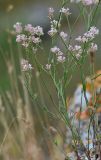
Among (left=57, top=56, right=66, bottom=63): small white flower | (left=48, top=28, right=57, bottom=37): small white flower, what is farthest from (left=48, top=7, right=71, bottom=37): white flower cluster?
(left=57, top=56, right=66, bottom=63): small white flower

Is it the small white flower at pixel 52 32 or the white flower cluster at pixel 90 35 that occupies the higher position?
the small white flower at pixel 52 32

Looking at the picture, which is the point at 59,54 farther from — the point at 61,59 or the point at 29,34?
the point at 29,34

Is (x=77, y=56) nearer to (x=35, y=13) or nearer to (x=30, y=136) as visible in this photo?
(x=30, y=136)

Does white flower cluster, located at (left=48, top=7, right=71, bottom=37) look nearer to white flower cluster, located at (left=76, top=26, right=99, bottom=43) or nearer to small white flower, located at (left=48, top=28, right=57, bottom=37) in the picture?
small white flower, located at (left=48, top=28, right=57, bottom=37)

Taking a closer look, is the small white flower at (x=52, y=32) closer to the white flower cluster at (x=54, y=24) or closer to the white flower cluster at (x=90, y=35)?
the white flower cluster at (x=54, y=24)

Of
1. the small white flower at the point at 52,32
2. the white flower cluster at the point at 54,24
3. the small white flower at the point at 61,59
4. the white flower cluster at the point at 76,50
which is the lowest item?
the small white flower at the point at 61,59

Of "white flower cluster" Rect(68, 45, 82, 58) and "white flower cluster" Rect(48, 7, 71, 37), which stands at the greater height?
"white flower cluster" Rect(48, 7, 71, 37)

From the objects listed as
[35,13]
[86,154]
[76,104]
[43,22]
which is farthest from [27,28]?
[35,13]

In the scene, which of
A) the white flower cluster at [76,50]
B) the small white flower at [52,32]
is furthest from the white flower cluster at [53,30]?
the white flower cluster at [76,50]

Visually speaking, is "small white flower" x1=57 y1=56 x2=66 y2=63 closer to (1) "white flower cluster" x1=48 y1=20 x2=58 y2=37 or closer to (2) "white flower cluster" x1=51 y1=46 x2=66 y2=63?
(2) "white flower cluster" x1=51 y1=46 x2=66 y2=63

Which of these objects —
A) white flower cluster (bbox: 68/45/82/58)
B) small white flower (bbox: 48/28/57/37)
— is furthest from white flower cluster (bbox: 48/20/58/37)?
white flower cluster (bbox: 68/45/82/58)

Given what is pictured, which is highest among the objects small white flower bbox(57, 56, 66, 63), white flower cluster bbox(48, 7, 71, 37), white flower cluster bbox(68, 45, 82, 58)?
white flower cluster bbox(48, 7, 71, 37)
